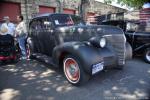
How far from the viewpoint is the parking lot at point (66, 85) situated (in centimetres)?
442

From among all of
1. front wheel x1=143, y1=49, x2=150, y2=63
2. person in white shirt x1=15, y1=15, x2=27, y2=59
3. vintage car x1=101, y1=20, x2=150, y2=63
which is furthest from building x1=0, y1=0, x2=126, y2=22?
front wheel x1=143, y1=49, x2=150, y2=63

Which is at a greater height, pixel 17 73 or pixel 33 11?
pixel 33 11

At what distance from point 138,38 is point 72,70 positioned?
3.65 meters

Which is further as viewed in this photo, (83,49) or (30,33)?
(30,33)

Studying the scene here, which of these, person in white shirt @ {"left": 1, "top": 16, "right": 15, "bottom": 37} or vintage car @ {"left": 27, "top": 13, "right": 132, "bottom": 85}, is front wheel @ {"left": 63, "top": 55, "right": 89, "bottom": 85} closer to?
vintage car @ {"left": 27, "top": 13, "right": 132, "bottom": 85}

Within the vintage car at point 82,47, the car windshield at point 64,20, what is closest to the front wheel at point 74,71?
the vintage car at point 82,47

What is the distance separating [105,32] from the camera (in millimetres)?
5164

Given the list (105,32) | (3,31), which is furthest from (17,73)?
(105,32)

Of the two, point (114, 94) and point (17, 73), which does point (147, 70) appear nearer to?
point (114, 94)

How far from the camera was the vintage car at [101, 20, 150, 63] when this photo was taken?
7.29 meters

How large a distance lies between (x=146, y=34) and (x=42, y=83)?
14.2 ft

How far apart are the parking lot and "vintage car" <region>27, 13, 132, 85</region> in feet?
1.18

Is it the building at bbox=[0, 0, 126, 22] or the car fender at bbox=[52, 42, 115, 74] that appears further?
the building at bbox=[0, 0, 126, 22]

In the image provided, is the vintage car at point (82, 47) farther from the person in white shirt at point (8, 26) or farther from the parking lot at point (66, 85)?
the person in white shirt at point (8, 26)
